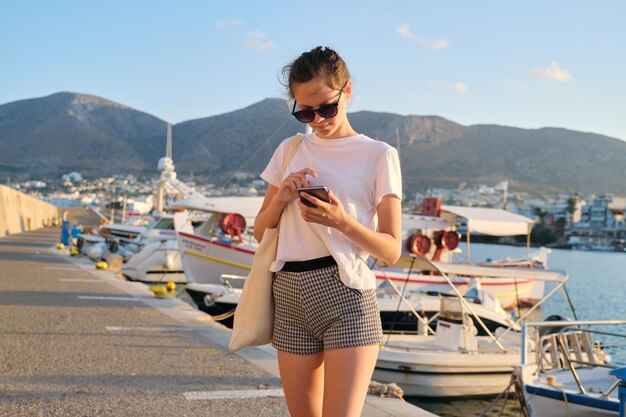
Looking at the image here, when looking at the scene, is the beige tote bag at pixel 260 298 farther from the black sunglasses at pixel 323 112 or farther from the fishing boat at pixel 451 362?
the fishing boat at pixel 451 362

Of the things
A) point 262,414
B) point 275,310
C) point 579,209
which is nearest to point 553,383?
point 262,414

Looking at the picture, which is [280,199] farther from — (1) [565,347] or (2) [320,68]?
(1) [565,347]

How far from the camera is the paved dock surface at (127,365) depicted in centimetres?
511

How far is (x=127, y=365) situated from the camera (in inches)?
258

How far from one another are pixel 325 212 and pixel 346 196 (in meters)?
0.25

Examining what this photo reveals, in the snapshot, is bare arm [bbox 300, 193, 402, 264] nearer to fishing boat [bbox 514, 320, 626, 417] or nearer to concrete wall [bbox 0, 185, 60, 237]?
fishing boat [bbox 514, 320, 626, 417]

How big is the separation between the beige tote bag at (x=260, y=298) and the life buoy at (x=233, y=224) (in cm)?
1912

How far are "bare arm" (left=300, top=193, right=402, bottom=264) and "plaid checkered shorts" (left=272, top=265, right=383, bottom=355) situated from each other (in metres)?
0.15

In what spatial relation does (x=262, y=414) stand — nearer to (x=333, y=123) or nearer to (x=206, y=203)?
(x=333, y=123)

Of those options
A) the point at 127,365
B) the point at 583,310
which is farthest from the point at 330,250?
the point at 583,310

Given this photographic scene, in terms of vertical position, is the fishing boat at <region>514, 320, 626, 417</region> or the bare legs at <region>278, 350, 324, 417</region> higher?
the bare legs at <region>278, 350, 324, 417</region>

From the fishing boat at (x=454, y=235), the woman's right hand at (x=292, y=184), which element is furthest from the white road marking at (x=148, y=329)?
the woman's right hand at (x=292, y=184)

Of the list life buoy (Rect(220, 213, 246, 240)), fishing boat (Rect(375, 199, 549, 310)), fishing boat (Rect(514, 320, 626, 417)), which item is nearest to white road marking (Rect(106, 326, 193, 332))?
fishing boat (Rect(514, 320, 626, 417))

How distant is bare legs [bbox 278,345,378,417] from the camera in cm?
243
